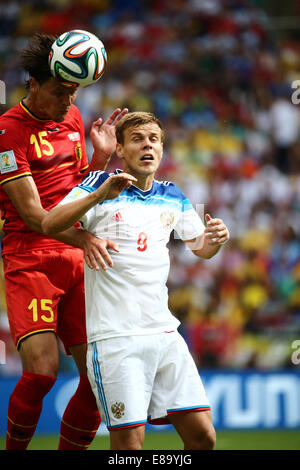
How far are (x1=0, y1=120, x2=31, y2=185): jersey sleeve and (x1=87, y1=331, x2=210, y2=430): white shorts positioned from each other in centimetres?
108

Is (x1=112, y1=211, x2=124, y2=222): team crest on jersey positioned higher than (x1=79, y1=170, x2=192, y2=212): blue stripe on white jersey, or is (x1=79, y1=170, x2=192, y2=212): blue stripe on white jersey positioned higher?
(x1=79, y1=170, x2=192, y2=212): blue stripe on white jersey

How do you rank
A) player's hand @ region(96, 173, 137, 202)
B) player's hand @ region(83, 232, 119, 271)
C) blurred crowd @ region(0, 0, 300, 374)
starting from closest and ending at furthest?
player's hand @ region(96, 173, 137, 202) → player's hand @ region(83, 232, 119, 271) → blurred crowd @ region(0, 0, 300, 374)

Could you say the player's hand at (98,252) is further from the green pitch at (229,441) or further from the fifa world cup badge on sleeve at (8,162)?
the green pitch at (229,441)

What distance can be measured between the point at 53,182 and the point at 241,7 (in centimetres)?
868

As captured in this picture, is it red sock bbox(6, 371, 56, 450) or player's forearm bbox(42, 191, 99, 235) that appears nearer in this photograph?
player's forearm bbox(42, 191, 99, 235)

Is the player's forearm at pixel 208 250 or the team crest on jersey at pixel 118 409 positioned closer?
the team crest on jersey at pixel 118 409

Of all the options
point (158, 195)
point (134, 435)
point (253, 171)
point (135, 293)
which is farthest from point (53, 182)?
point (253, 171)

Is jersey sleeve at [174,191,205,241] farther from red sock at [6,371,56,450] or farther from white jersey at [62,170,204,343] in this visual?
red sock at [6,371,56,450]

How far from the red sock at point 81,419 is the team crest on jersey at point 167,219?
1048 millimetres

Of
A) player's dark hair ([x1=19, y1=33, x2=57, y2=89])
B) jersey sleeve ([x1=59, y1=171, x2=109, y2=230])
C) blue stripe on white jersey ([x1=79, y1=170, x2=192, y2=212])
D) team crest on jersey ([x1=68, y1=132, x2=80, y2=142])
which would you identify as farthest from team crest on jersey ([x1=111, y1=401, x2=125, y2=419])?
player's dark hair ([x1=19, y1=33, x2=57, y2=89])

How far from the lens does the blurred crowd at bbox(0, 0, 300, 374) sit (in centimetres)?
820

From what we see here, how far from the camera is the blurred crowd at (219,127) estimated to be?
820 cm

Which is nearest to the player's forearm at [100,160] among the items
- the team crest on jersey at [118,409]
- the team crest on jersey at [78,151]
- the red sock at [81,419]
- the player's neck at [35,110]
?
the team crest on jersey at [78,151]
